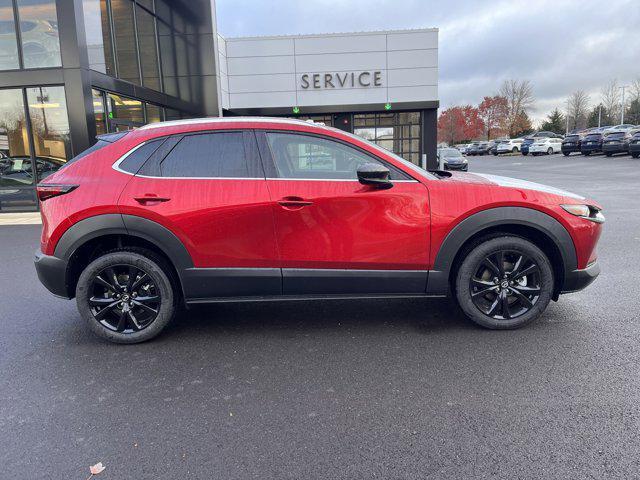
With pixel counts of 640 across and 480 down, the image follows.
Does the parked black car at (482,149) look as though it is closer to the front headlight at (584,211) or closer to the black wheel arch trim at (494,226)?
the front headlight at (584,211)

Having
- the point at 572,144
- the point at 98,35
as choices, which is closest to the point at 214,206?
the point at 98,35

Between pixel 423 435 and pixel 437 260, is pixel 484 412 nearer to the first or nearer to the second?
pixel 423 435

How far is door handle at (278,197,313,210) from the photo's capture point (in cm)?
364

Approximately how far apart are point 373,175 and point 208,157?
1.34 metres

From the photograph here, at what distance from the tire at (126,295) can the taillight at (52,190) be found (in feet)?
1.96

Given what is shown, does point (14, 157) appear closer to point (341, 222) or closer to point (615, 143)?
point (341, 222)

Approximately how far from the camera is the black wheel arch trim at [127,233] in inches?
144

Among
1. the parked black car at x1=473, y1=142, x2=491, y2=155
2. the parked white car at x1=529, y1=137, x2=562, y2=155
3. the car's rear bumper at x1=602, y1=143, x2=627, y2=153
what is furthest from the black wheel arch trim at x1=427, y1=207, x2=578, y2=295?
the parked black car at x1=473, y1=142, x2=491, y2=155

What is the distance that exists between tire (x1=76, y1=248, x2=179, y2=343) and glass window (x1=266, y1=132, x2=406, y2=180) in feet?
4.28

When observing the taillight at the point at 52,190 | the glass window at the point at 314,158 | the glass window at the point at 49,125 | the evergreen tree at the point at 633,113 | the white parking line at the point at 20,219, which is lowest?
the white parking line at the point at 20,219

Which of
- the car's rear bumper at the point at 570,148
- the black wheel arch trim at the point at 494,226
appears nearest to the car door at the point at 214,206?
the black wheel arch trim at the point at 494,226

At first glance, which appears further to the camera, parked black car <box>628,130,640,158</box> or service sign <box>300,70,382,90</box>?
parked black car <box>628,130,640,158</box>

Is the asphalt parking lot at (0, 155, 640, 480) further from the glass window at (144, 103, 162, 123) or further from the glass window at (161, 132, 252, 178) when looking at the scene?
the glass window at (144, 103, 162, 123)

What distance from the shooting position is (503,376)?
3.15m
